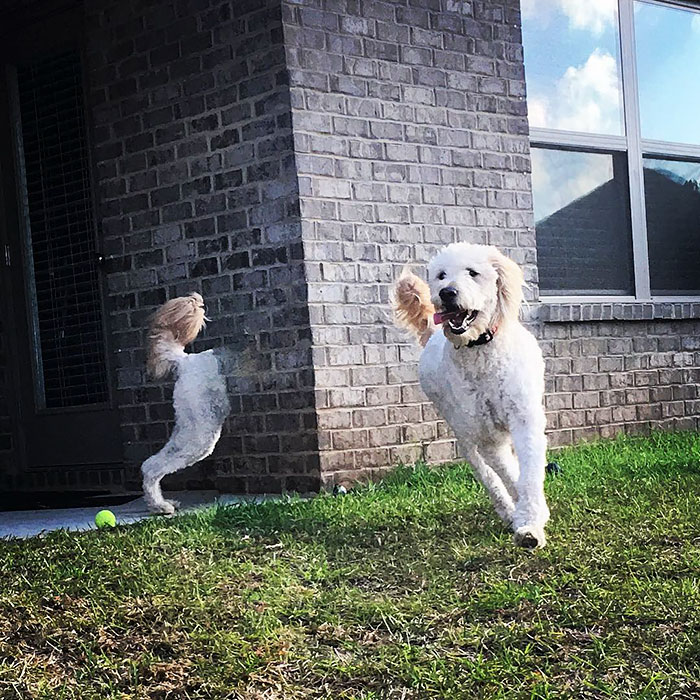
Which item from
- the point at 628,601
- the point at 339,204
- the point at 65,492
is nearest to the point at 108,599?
the point at 628,601

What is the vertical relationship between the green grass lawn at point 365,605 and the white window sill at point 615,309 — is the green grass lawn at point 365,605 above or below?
below

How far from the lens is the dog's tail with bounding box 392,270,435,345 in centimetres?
463

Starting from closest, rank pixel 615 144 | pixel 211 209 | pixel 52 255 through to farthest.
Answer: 1. pixel 211 209
2. pixel 52 255
3. pixel 615 144

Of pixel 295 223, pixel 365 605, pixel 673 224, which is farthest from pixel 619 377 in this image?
pixel 365 605

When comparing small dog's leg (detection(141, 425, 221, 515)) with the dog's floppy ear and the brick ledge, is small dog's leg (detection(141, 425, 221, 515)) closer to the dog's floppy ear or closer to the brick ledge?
the dog's floppy ear

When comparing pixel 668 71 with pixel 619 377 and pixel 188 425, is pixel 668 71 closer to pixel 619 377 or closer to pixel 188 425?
→ pixel 619 377

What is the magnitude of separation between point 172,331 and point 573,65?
3565 mm

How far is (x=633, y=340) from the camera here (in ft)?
23.6

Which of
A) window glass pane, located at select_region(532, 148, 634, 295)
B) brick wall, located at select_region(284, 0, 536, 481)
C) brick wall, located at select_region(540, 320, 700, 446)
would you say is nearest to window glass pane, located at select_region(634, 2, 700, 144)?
window glass pane, located at select_region(532, 148, 634, 295)

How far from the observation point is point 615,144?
291 inches

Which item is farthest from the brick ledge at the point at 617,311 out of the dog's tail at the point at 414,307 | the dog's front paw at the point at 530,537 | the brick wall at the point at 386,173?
the dog's front paw at the point at 530,537

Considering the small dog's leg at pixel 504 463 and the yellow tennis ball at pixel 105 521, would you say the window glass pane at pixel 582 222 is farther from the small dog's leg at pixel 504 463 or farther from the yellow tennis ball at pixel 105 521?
the yellow tennis ball at pixel 105 521

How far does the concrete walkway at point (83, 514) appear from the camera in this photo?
4.90 metres

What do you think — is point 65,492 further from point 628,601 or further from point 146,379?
point 628,601
